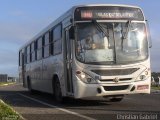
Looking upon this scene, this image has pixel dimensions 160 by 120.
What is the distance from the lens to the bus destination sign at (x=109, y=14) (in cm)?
1775

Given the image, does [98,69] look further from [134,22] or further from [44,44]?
[44,44]

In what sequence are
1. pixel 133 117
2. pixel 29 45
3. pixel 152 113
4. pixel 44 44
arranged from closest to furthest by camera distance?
pixel 133 117 → pixel 152 113 → pixel 44 44 → pixel 29 45

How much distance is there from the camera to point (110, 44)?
17.5m

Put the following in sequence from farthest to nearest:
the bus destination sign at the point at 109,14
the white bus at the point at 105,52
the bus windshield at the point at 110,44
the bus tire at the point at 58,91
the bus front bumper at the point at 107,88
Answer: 1. the bus tire at the point at 58,91
2. the bus destination sign at the point at 109,14
3. the bus windshield at the point at 110,44
4. the white bus at the point at 105,52
5. the bus front bumper at the point at 107,88

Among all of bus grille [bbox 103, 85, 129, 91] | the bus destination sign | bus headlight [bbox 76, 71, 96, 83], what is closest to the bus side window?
the bus destination sign

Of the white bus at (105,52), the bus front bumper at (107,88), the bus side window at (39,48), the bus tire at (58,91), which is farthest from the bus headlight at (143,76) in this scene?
the bus side window at (39,48)

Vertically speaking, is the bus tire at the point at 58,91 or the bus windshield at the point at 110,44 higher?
the bus windshield at the point at 110,44

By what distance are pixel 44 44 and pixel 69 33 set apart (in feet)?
19.1

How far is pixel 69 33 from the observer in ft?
58.0

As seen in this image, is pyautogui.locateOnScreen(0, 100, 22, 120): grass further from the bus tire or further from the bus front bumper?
the bus tire

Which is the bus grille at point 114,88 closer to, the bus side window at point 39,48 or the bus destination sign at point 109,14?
the bus destination sign at point 109,14

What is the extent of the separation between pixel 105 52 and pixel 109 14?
A: 140 centimetres

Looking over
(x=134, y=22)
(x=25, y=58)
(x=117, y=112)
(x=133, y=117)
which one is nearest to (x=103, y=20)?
(x=134, y=22)

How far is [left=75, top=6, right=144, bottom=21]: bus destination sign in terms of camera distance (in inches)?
699
